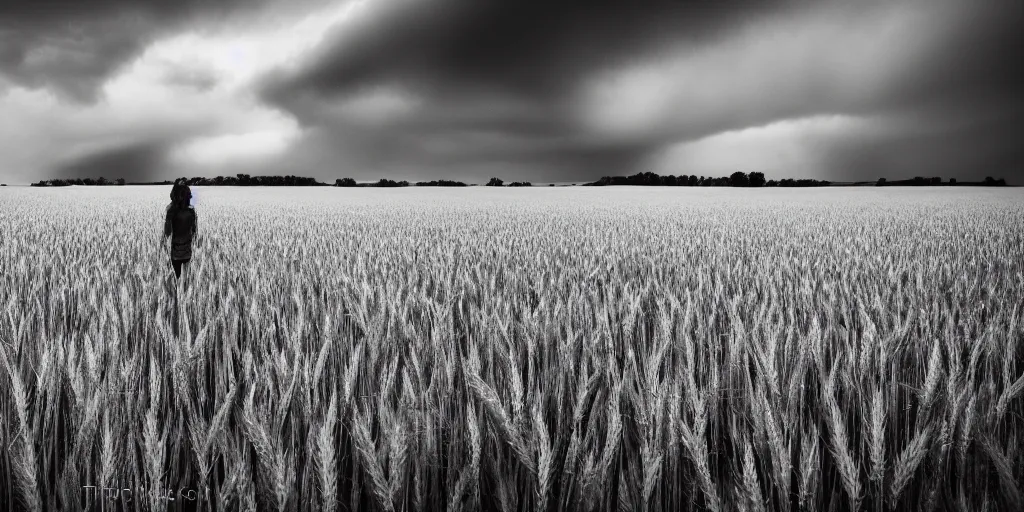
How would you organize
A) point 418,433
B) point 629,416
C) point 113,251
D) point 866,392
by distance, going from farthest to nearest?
point 113,251 → point 866,392 → point 629,416 → point 418,433

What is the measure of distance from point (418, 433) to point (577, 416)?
490mm

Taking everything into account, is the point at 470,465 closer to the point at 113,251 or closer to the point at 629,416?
the point at 629,416

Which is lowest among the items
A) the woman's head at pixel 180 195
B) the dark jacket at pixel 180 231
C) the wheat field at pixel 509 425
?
the wheat field at pixel 509 425

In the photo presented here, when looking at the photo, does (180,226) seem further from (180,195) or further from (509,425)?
(509,425)

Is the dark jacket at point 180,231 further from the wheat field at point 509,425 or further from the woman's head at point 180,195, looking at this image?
the wheat field at point 509,425

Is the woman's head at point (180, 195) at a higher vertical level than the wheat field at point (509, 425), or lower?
higher

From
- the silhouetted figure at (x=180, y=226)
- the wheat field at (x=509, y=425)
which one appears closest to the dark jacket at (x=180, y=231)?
the silhouetted figure at (x=180, y=226)

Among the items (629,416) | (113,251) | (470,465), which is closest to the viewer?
(470,465)

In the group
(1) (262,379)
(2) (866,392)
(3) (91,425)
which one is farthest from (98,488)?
(2) (866,392)

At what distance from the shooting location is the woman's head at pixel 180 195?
18.6ft

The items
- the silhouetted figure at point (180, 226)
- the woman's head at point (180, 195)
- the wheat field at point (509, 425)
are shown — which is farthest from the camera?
the woman's head at point (180, 195)

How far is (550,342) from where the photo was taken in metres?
2.63

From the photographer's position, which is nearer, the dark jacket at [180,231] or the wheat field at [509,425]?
the wheat field at [509,425]

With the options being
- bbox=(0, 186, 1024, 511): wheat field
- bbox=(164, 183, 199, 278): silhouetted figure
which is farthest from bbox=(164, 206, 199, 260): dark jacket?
bbox=(0, 186, 1024, 511): wheat field
